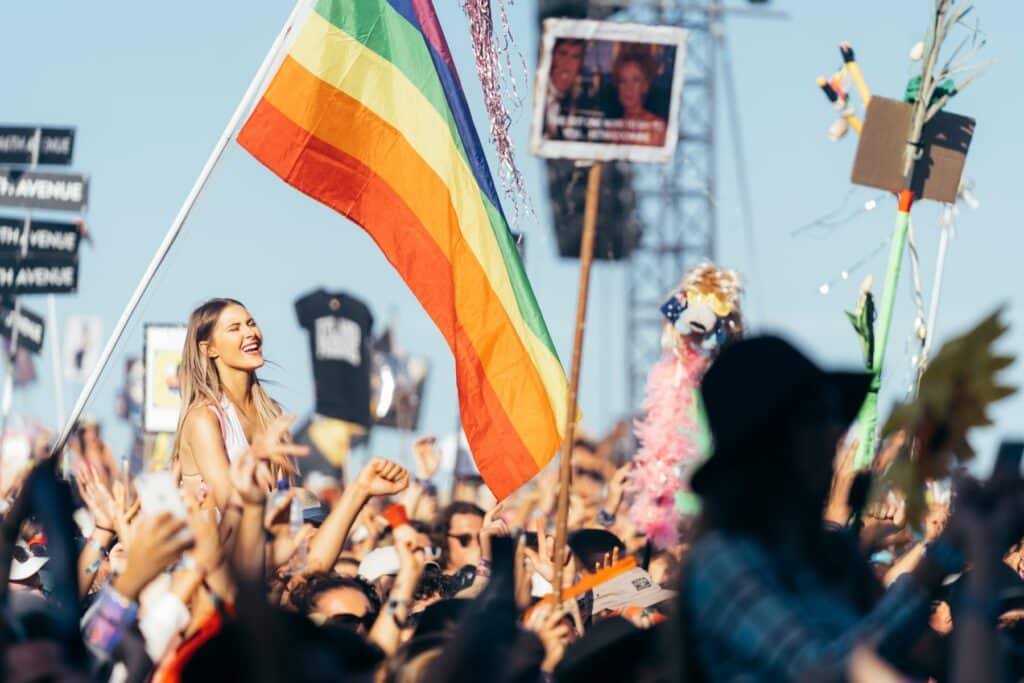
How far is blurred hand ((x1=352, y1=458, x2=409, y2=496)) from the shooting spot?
230 inches

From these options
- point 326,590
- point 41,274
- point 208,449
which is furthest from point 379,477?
point 41,274

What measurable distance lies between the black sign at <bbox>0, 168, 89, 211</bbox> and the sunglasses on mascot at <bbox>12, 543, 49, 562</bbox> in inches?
142

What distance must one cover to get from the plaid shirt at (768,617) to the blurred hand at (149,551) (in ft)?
3.90

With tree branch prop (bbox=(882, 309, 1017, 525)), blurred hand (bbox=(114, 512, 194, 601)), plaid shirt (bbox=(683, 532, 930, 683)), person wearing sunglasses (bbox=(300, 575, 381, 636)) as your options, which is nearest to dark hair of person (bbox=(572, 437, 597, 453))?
person wearing sunglasses (bbox=(300, 575, 381, 636))

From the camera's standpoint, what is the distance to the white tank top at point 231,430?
20.1 feet

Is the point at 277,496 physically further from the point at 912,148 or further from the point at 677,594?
the point at 912,148

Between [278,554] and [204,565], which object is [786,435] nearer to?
[204,565]

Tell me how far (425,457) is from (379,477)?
301 cm

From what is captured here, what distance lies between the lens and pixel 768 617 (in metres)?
3.12

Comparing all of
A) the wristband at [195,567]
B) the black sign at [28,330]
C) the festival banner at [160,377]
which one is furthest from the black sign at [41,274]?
the wristband at [195,567]

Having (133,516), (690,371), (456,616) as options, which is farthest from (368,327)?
(456,616)

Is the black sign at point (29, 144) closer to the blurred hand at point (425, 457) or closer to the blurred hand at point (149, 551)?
the blurred hand at point (425, 457)

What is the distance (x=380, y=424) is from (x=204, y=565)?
62.3 feet

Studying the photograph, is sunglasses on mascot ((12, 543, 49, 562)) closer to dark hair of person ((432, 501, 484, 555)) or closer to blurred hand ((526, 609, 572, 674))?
dark hair of person ((432, 501, 484, 555))
